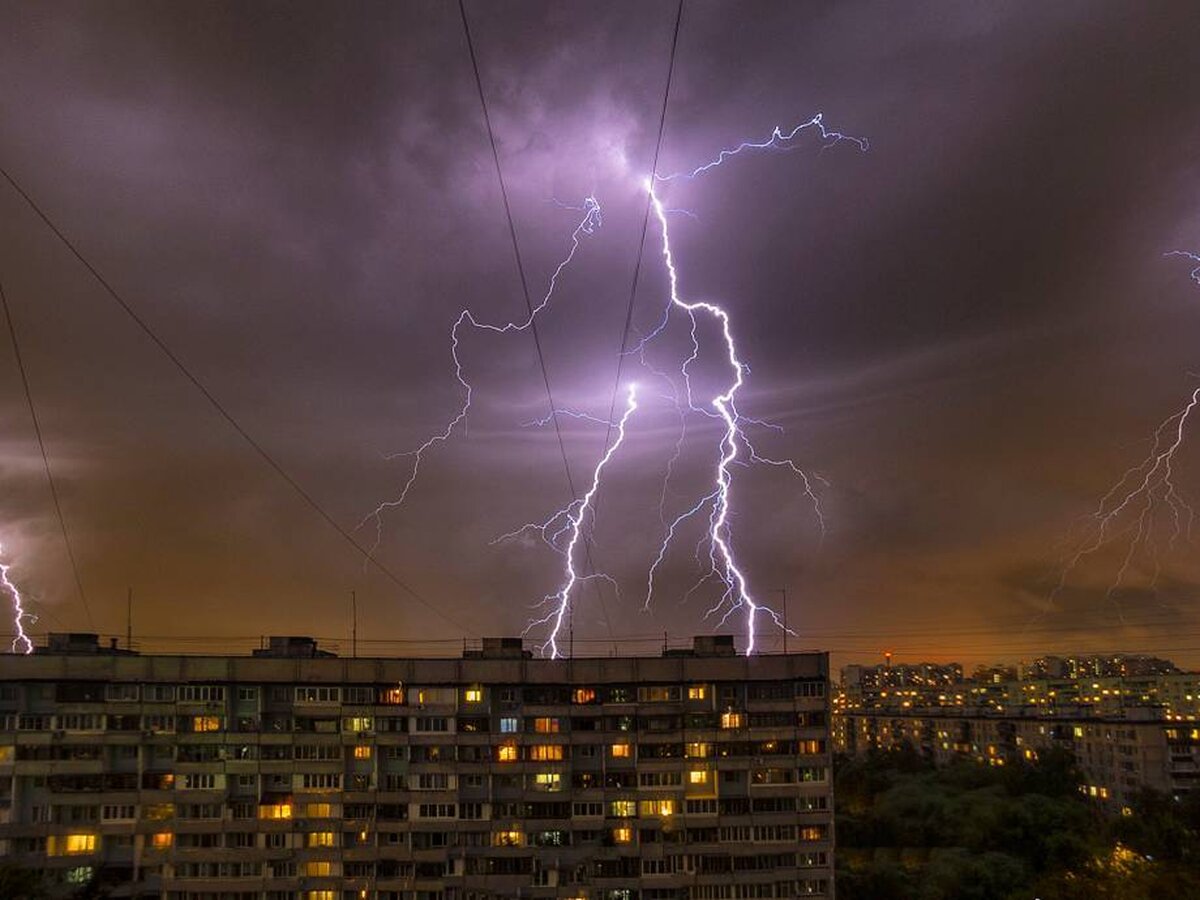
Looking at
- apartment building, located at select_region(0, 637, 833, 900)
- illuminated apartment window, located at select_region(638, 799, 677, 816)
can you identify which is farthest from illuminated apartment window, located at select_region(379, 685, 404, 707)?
illuminated apartment window, located at select_region(638, 799, 677, 816)

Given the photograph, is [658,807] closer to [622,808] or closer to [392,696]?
[622,808]

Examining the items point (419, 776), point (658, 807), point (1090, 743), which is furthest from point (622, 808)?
point (1090, 743)

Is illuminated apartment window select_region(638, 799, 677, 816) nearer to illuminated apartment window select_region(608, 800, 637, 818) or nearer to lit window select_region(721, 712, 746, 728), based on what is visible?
illuminated apartment window select_region(608, 800, 637, 818)

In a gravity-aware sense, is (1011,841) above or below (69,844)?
below

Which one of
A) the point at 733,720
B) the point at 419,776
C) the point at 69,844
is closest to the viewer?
the point at 69,844

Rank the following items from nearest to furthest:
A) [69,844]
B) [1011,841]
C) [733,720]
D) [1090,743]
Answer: [69,844] < [733,720] < [1011,841] < [1090,743]

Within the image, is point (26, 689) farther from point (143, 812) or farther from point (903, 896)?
point (903, 896)
